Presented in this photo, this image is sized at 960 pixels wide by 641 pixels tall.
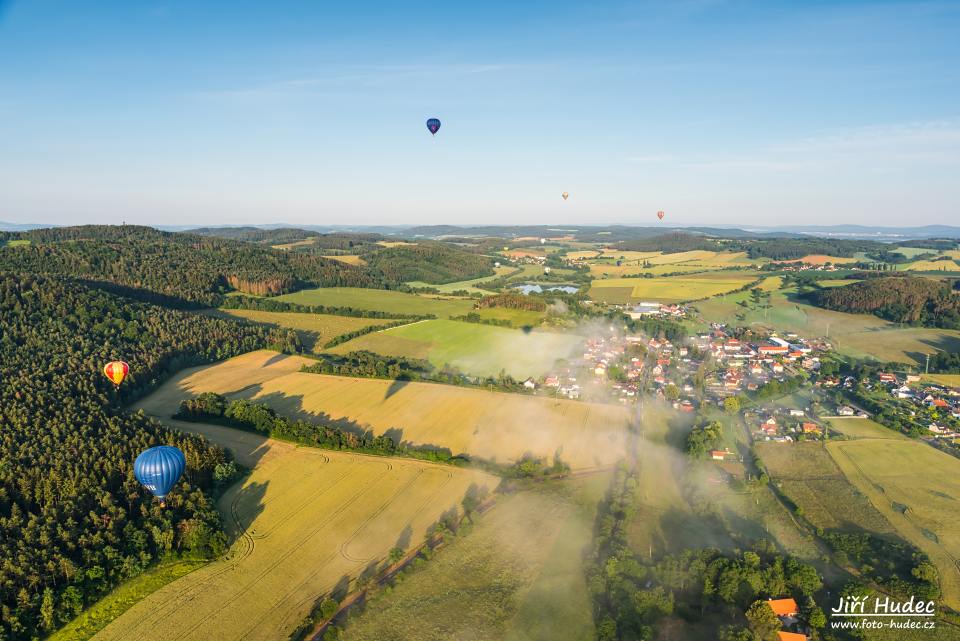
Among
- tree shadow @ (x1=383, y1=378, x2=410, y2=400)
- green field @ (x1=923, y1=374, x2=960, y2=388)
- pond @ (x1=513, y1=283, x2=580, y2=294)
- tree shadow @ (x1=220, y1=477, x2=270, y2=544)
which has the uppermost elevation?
pond @ (x1=513, y1=283, x2=580, y2=294)

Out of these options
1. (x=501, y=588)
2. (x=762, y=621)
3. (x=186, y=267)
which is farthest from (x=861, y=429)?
(x=186, y=267)

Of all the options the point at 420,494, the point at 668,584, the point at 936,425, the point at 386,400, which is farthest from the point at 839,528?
the point at 386,400

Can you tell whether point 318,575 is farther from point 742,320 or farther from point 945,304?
point 945,304

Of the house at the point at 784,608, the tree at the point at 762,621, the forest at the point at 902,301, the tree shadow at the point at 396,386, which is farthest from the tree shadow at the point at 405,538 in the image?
the forest at the point at 902,301

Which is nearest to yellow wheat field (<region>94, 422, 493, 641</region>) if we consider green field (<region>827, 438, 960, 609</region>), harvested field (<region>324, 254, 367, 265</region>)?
green field (<region>827, 438, 960, 609</region>)

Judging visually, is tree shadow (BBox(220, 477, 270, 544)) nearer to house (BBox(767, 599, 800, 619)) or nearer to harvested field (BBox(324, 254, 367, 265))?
house (BBox(767, 599, 800, 619))

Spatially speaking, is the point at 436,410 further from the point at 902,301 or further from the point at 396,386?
the point at 902,301

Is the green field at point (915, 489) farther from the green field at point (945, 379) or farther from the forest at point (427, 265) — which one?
the forest at point (427, 265)
